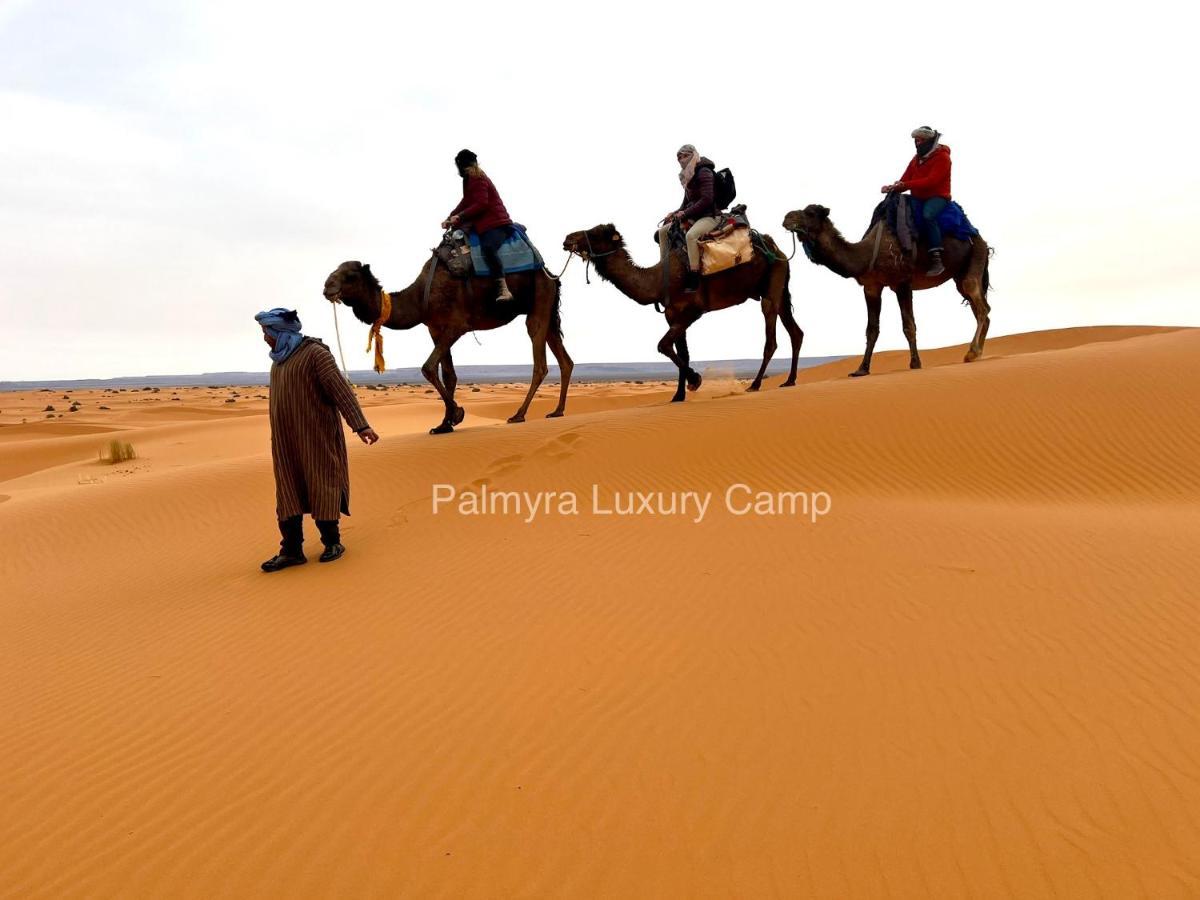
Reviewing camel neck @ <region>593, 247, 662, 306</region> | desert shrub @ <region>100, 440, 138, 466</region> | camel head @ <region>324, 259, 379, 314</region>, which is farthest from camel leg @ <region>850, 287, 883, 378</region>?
desert shrub @ <region>100, 440, 138, 466</region>

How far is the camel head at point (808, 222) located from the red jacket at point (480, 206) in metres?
4.60

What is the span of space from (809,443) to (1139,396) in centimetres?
425

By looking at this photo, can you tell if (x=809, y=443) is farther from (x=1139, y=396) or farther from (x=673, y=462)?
(x=1139, y=396)

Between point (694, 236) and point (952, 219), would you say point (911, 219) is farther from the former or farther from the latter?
point (694, 236)

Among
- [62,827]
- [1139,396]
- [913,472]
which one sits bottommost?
[62,827]

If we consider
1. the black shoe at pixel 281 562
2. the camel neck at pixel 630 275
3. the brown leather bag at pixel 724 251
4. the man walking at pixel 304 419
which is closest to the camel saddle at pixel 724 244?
the brown leather bag at pixel 724 251

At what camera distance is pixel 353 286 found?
29.5ft

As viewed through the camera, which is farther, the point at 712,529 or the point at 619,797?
the point at 712,529

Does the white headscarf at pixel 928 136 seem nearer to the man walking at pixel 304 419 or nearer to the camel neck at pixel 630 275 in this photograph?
the camel neck at pixel 630 275

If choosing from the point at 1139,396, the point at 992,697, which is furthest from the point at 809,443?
the point at 992,697

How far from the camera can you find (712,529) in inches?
240

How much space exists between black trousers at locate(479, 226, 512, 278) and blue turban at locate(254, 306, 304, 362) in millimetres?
4203

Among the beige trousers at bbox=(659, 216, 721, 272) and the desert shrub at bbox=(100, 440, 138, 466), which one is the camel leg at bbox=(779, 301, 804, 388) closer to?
the beige trousers at bbox=(659, 216, 721, 272)

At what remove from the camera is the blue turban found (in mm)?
5594
